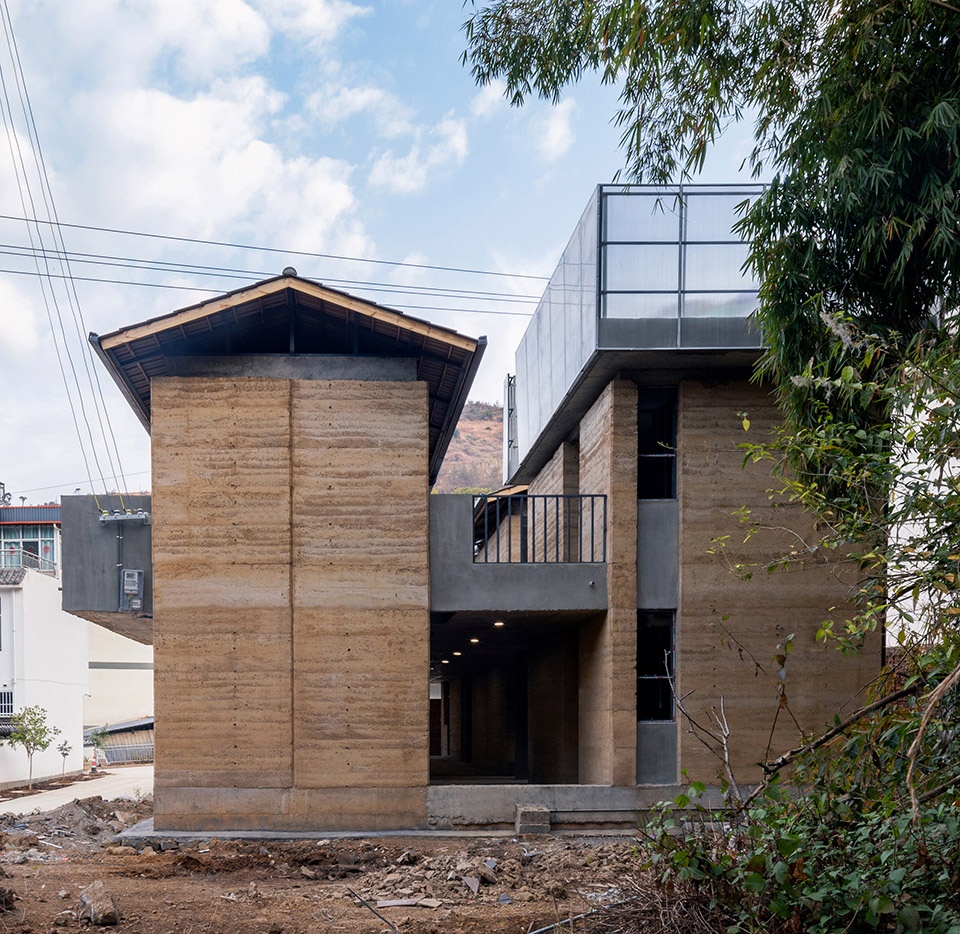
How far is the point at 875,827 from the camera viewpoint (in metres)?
5.78

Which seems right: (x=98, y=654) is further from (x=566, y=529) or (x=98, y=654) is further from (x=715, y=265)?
(x=715, y=265)

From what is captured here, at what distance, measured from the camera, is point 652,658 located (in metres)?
14.4

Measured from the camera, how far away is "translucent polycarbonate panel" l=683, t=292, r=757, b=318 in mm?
13289

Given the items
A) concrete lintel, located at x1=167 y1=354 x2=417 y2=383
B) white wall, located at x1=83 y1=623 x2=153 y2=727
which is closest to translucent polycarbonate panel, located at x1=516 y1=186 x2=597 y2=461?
concrete lintel, located at x1=167 y1=354 x2=417 y2=383

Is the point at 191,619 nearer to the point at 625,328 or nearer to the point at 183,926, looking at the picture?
the point at 183,926

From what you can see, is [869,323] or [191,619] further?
[191,619]

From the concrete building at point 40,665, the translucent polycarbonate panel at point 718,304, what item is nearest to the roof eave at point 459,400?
the translucent polycarbonate panel at point 718,304

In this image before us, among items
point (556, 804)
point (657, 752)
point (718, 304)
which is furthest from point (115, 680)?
point (718, 304)

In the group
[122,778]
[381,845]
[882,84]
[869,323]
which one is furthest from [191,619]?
[122,778]

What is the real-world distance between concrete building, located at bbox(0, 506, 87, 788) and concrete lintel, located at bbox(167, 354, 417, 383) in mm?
24707

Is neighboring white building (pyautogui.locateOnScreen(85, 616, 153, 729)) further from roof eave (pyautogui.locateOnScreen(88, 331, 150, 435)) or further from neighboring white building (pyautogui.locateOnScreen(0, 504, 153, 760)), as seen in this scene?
roof eave (pyautogui.locateOnScreen(88, 331, 150, 435))

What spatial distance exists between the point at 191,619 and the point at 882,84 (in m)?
10.8

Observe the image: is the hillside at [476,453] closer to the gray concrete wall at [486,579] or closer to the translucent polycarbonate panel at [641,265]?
the gray concrete wall at [486,579]

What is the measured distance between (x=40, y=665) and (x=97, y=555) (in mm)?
26097
